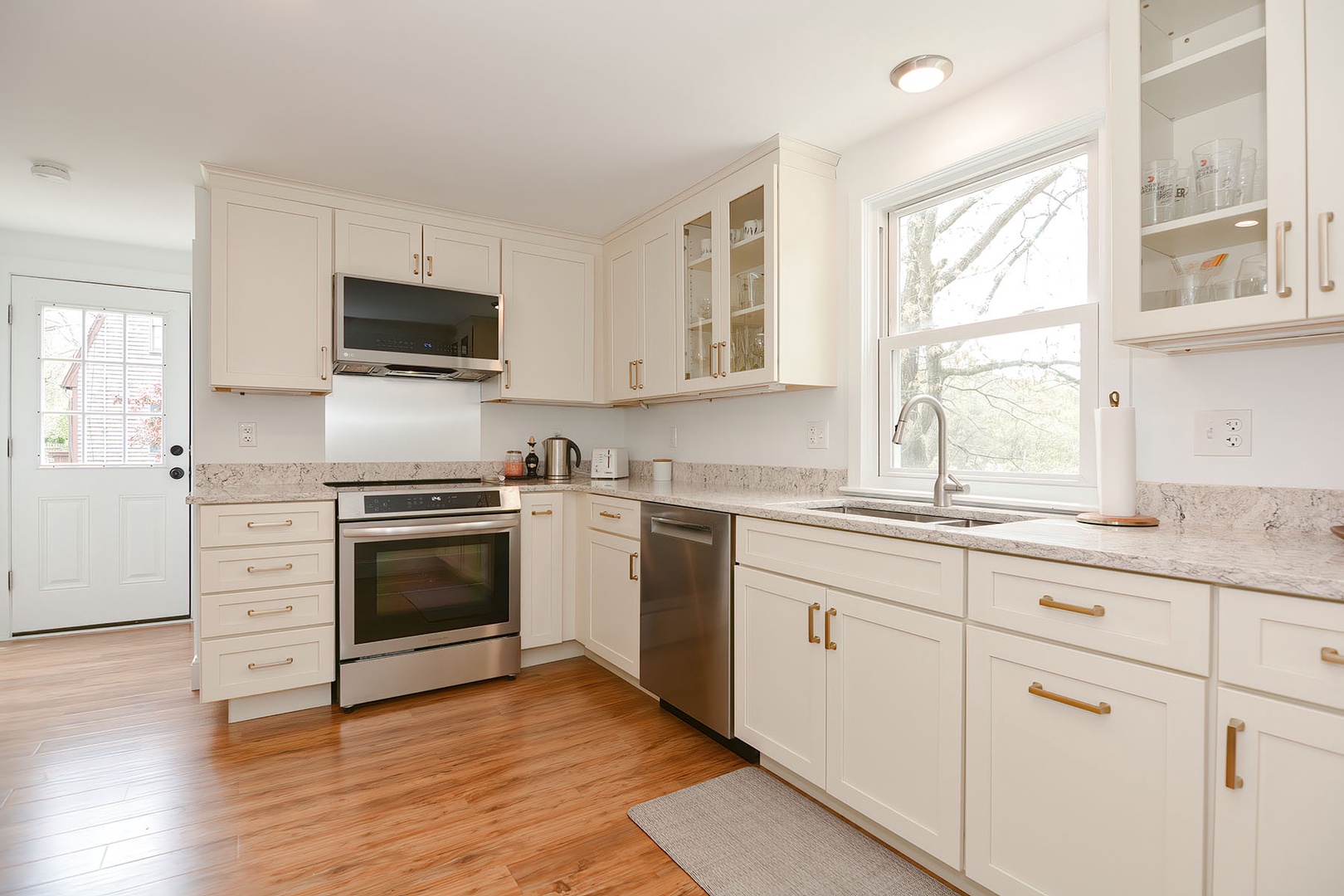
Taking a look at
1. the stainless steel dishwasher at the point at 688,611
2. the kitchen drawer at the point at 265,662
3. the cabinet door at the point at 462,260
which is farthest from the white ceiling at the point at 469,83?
the kitchen drawer at the point at 265,662

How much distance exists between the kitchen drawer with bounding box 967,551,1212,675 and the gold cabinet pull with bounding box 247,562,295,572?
2603 mm

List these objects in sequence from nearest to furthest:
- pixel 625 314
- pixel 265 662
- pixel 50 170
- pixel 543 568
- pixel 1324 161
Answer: pixel 1324 161 < pixel 265 662 < pixel 50 170 < pixel 543 568 < pixel 625 314

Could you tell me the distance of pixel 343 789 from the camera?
2166 mm

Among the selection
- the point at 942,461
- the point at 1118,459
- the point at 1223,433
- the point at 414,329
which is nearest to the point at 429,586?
the point at 414,329

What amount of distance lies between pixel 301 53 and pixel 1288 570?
9.18 feet

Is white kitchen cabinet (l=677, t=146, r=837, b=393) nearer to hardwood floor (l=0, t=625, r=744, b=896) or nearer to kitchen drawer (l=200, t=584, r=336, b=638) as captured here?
hardwood floor (l=0, t=625, r=744, b=896)

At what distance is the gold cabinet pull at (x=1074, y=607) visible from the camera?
1288mm

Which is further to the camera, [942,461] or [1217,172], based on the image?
[942,461]

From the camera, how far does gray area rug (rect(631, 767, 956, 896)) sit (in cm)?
168

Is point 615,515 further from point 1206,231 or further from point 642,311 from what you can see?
point 1206,231

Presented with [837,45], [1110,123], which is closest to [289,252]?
[837,45]

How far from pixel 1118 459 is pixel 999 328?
27.1 inches

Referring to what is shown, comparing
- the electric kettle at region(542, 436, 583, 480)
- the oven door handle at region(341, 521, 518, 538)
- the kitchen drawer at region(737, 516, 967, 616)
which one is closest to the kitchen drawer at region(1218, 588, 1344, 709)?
the kitchen drawer at region(737, 516, 967, 616)

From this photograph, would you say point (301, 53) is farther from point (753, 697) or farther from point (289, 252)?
point (753, 697)
